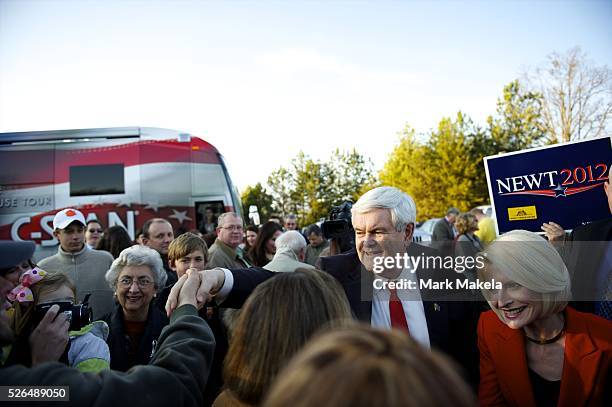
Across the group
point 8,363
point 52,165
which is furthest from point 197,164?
point 8,363

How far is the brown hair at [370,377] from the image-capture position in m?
0.70

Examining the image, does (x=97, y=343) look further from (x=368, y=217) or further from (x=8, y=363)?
(x=368, y=217)

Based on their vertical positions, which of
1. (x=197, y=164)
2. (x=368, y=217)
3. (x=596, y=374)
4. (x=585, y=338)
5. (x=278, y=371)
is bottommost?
(x=596, y=374)

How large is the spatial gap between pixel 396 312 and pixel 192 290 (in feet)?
3.89

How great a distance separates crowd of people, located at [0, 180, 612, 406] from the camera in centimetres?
77

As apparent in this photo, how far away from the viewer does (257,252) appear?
6.40 m

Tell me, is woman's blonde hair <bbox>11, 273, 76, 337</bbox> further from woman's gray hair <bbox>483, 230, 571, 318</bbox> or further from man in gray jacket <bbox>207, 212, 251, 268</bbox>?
man in gray jacket <bbox>207, 212, 251, 268</bbox>

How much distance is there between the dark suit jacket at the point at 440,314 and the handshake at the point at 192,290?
2.64ft

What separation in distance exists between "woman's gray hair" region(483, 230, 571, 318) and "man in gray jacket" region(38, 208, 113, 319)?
4276mm

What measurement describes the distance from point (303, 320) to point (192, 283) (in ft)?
2.26

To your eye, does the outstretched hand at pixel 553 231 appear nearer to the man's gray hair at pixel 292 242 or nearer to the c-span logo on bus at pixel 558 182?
the c-span logo on bus at pixel 558 182

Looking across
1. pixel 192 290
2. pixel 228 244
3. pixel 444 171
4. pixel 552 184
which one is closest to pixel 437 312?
pixel 192 290

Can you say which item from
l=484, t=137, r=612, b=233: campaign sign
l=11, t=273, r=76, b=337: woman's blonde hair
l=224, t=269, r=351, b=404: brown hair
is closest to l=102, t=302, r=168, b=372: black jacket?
l=11, t=273, r=76, b=337: woman's blonde hair

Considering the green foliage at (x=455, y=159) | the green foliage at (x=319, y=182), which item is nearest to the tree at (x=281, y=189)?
the green foliage at (x=319, y=182)
